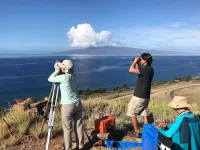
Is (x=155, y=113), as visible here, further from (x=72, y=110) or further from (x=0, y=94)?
(x=0, y=94)

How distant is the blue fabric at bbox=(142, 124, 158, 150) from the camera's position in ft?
11.9

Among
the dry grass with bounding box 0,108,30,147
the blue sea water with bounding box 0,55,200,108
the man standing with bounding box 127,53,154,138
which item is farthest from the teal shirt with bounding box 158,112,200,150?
the blue sea water with bounding box 0,55,200,108

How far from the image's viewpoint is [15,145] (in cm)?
563

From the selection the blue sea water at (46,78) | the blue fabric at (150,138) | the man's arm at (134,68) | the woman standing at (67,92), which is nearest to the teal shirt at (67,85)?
the woman standing at (67,92)

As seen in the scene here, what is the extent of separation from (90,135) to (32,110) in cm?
222

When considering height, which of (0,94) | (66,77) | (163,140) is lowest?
(0,94)

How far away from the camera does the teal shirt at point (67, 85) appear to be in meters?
4.84

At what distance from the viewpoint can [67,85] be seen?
485 centimetres

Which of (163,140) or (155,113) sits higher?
(163,140)

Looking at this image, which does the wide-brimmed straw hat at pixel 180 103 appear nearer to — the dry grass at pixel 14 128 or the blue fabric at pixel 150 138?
the blue fabric at pixel 150 138

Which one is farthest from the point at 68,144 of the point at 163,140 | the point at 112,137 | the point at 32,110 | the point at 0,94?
the point at 0,94

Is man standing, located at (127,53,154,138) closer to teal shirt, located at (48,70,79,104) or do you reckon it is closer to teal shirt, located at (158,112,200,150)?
teal shirt, located at (48,70,79,104)

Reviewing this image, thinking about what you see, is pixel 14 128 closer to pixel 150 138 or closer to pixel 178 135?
pixel 150 138

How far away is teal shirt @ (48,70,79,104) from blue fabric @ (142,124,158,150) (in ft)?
5.40
